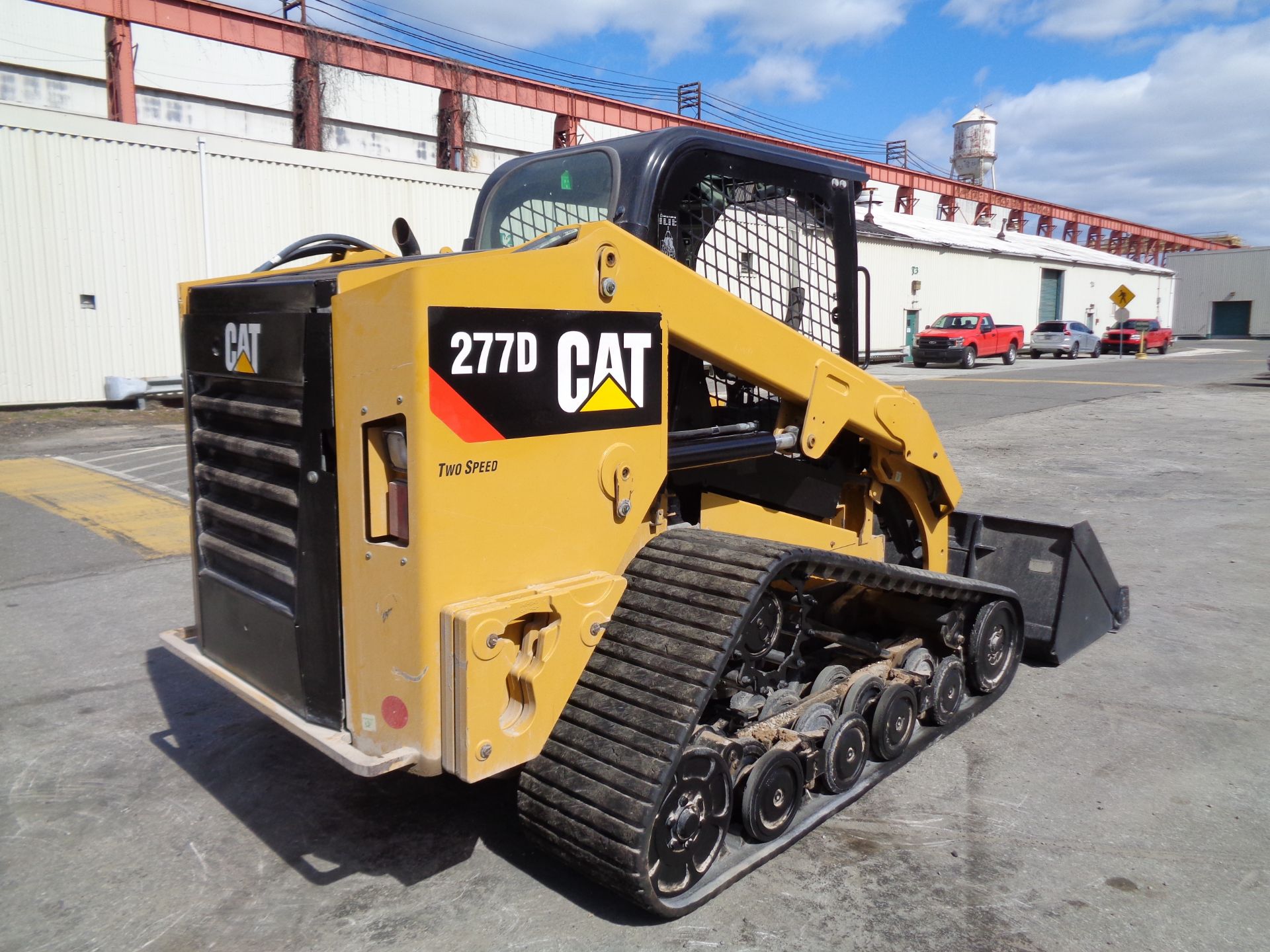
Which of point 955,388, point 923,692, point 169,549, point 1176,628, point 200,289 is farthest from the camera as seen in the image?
point 955,388

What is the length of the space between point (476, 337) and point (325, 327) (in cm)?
48

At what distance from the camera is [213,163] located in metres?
18.3

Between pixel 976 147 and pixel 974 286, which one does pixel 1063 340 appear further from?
pixel 976 147

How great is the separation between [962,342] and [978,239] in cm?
1269

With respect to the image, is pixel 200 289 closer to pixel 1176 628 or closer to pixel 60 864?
pixel 60 864

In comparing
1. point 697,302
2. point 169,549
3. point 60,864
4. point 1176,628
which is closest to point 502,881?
point 60,864

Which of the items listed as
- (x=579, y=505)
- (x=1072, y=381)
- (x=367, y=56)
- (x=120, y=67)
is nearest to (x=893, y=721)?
(x=579, y=505)

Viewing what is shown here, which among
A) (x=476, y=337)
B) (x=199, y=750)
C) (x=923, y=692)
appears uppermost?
(x=476, y=337)

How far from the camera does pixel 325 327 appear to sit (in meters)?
2.93

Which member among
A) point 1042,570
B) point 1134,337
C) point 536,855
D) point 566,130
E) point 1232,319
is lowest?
point 536,855

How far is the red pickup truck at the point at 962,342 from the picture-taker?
107 feet

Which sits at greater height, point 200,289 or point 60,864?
point 200,289

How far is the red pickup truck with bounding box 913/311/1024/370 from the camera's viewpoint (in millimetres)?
32719

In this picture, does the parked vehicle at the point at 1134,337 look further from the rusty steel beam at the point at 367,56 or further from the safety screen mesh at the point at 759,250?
the safety screen mesh at the point at 759,250
